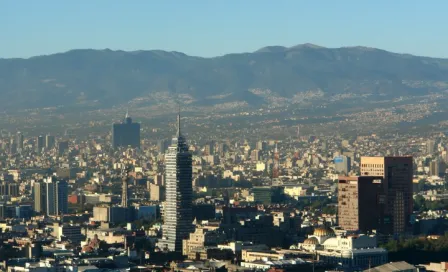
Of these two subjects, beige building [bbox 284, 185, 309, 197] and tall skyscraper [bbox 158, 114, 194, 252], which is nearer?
tall skyscraper [bbox 158, 114, 194, 252]

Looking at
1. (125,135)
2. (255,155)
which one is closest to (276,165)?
(255,155)

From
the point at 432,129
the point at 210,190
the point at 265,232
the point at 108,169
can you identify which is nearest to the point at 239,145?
the point at 432,129

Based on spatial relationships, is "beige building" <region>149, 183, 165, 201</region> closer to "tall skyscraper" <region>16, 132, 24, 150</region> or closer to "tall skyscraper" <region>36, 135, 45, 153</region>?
"tall skyscraper" <region>36, 135, 45, 153</region>

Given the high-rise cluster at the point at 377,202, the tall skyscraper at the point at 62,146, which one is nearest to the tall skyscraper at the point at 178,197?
the high-rise cluster at the point at 377,202

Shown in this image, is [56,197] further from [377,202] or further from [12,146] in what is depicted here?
[12,146]

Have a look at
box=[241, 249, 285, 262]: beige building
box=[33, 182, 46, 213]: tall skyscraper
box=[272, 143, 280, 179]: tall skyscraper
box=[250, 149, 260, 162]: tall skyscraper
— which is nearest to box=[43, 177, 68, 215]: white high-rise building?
box=[33, 182, 46, 213]: tall skyscraper

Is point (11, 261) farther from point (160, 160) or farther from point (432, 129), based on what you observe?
point (432, 129)

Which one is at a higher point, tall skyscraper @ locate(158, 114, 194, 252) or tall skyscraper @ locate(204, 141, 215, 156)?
tall skyscraper @ locate(204, 141, 215, 156)
